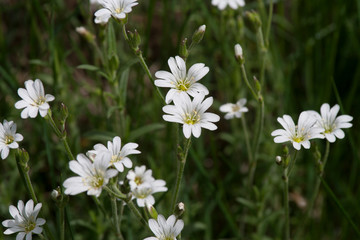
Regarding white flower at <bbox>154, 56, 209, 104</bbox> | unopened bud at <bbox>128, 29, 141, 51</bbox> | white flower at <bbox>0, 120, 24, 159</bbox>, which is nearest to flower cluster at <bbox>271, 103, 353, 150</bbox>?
white flower at <bbox>154, 56, 209, 104</bbox>

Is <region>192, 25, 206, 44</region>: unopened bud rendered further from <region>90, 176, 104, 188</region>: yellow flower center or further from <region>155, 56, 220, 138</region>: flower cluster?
<region>90, 176, 104, 188</region>: yellow flower center

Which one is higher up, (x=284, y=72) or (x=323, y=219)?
(x=284, y=72)

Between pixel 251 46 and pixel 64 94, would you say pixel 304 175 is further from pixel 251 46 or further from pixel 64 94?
pixel 64 94

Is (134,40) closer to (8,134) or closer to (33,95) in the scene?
(33,95)

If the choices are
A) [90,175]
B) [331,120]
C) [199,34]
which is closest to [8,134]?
[90,175]

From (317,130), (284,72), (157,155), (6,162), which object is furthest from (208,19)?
(6,162)

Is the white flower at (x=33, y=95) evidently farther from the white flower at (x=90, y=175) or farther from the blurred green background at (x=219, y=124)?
the blurred green background at (x=219, y=124)

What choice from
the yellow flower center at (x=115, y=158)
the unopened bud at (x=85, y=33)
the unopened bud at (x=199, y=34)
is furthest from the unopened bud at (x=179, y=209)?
the unopened bud at (x=85, y=33)
